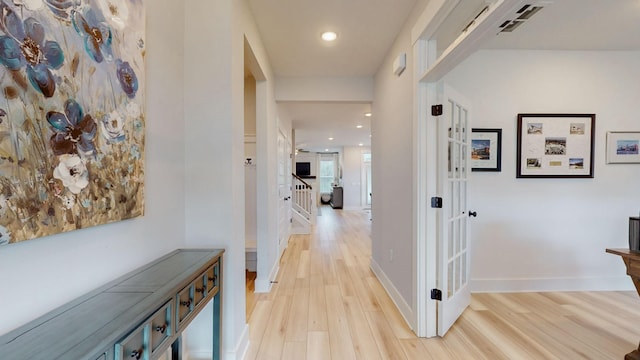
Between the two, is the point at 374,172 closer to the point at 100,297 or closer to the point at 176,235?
the point at 176,235

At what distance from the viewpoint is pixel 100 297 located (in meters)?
0.96

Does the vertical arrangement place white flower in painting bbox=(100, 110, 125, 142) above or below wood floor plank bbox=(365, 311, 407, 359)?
above

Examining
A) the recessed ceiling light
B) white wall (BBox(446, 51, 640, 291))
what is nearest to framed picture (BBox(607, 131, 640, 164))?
white wall (BBox(446, 51, 640, 291))

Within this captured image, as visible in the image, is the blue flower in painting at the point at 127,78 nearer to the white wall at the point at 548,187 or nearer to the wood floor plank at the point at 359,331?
the wood floor plank at the point at 359,331

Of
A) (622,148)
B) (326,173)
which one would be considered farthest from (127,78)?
(326,173)

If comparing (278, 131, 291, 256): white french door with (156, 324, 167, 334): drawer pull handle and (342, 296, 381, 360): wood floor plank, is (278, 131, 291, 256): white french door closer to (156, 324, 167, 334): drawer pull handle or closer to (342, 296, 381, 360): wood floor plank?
(342, 296, 381, 360): wood floor plank

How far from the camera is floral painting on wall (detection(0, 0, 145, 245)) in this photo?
2.40ft

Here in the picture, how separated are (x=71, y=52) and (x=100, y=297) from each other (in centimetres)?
83

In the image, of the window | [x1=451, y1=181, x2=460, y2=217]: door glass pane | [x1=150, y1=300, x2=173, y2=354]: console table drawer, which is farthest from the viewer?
the window

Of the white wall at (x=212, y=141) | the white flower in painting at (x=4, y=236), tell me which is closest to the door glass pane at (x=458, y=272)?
the white wall at (x=212, y=141)

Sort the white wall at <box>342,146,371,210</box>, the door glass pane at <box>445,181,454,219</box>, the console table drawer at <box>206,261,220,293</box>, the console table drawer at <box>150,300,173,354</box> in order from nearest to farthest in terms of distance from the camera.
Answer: the console table drawer at <box>150,300,173,354</box>, the console table drawer at <box>206,261,220,293</box>, the door glass pane at <box>445,181,454,219</box>, the white wall at <box>342,146,371,210</box>

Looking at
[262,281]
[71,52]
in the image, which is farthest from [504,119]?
[71,52]

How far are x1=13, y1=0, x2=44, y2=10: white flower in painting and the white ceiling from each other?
5.12 ft

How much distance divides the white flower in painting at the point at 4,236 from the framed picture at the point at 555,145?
3.57 metres
